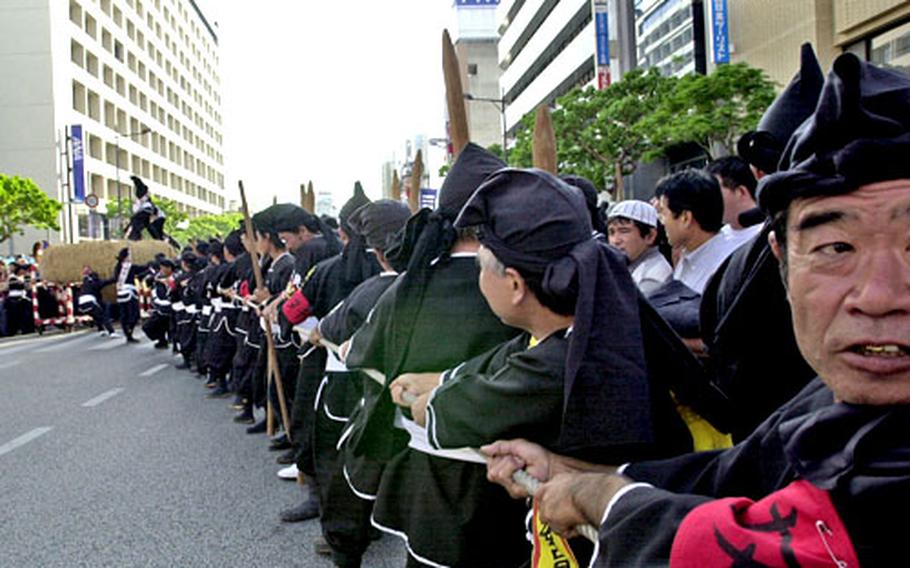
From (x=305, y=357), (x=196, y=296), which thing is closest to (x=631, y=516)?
(x=305, y=357)

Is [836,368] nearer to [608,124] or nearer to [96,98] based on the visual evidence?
[608,124]

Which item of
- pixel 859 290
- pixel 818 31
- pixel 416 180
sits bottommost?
pixel 859 290

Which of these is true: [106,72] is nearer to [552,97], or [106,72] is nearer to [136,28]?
[136,28]

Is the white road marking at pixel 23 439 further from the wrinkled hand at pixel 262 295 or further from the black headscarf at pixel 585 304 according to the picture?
the black headscarf at pixel 585 304

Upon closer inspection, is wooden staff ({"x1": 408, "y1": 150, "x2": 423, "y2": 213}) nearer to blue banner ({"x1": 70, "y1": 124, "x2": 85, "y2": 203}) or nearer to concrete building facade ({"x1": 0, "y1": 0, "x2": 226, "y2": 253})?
concrete building facade ({"x1": 0, "y1": 0, "x2": 226, "y2": 253})

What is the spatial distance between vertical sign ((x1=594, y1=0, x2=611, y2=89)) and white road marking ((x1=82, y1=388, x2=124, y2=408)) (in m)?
26.1

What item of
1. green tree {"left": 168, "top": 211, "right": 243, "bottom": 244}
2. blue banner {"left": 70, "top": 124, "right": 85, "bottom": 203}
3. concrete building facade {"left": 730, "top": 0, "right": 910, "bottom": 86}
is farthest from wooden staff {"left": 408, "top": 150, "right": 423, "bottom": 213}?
green tree {"left": 168, "top": 211, "right": 243, "bottom": 244}

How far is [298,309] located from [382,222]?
4.27 feet

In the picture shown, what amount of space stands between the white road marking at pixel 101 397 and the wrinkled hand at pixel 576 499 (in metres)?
9.18

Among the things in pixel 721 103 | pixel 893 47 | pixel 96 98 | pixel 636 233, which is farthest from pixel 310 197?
pixel 96 98

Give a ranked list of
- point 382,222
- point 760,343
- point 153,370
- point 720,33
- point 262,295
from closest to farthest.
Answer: point 760,343
point 382,222
point 262,295
point 153,370
point 720,33

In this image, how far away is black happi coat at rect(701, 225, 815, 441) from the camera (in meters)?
2.11

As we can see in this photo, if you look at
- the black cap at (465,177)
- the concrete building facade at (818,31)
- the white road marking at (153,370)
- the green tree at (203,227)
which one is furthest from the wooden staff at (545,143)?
the green tree at (203,227)

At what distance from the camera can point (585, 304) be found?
176 centimetres
